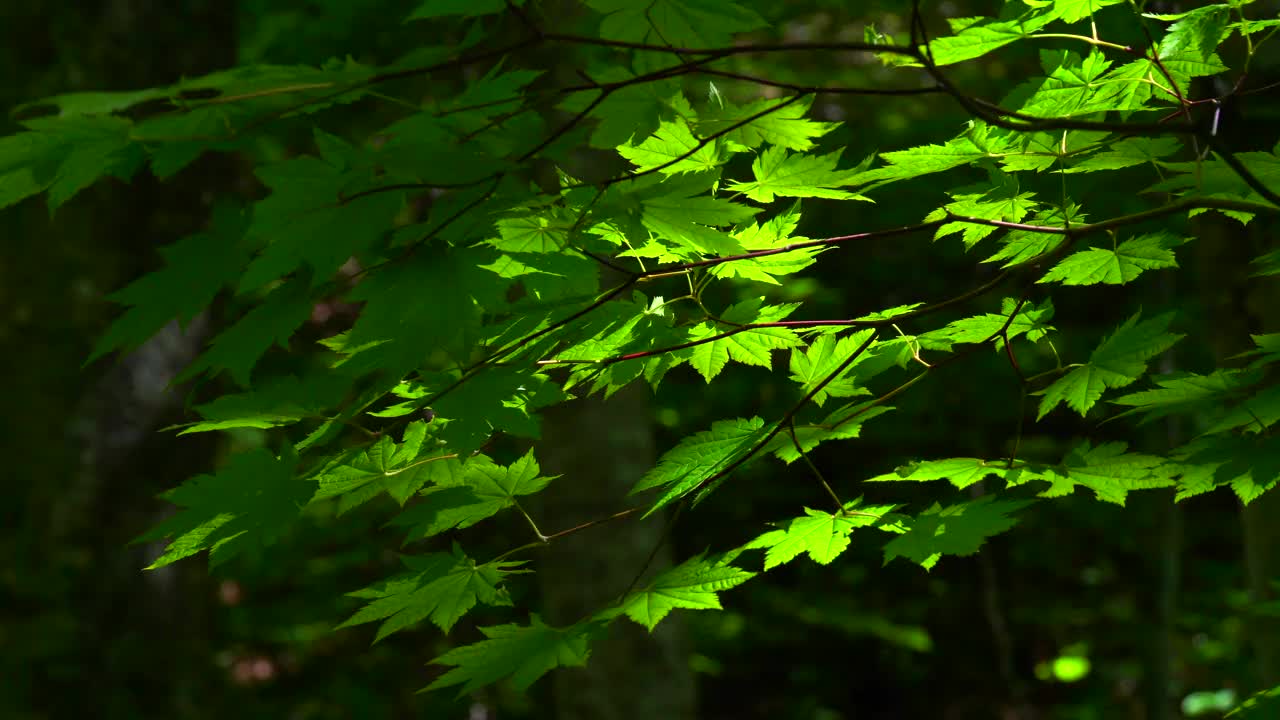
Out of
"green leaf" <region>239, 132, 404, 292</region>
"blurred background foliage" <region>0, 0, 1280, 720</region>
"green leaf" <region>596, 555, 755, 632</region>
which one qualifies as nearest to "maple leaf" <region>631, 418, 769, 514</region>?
"green leaf" <region>596, 555, 755, 632</region>

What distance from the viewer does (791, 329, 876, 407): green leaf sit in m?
1.83

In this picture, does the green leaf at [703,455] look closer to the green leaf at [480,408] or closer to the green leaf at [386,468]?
the green leaf at [480,408]

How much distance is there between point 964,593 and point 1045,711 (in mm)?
1183

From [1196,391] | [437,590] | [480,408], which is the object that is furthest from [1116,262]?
[437,590]

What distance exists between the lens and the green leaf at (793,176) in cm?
167

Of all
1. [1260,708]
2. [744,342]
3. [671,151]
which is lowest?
[1260,708]

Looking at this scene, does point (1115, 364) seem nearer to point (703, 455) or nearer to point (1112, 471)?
point (1112, 471)

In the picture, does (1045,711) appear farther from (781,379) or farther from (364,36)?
(364,36)

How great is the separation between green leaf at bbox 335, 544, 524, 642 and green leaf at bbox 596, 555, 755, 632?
0.21m

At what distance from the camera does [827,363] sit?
1.87 meters

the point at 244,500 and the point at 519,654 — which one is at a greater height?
the point at 244,500

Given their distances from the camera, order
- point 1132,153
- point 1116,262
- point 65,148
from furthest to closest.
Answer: point 1116,262 → point 1132,153 → point 65,148

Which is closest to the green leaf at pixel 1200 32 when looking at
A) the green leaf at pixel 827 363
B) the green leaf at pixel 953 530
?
the green leaf at pixel 827 363

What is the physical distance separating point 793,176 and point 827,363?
1.13ft
